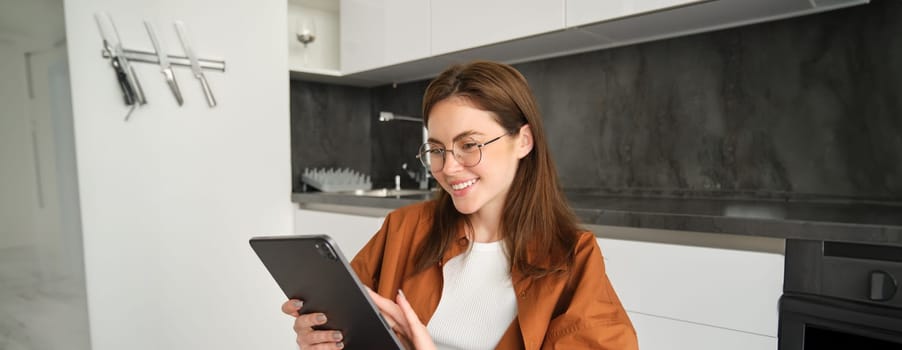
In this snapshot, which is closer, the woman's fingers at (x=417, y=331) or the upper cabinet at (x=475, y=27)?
the woman's fingers at (x=417, y=331)

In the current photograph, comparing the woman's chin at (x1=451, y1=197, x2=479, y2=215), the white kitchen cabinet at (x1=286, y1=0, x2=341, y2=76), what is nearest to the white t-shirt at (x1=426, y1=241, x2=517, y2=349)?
the woman's chin at (x1=451, y1=197, x2=479, y2=215)

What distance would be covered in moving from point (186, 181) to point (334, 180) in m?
0.76

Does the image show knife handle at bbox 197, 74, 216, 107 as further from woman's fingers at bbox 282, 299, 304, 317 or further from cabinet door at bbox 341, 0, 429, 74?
woman's fingers at bbox 282, 299, 304, 317

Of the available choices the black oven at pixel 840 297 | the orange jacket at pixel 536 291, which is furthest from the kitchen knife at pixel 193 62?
the black oven at pixel 840 297

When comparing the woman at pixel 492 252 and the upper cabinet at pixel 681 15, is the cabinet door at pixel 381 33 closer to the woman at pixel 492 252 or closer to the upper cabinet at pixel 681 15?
the upper cabinet at pixel 681 15

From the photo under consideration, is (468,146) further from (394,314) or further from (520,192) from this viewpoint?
(394,314)

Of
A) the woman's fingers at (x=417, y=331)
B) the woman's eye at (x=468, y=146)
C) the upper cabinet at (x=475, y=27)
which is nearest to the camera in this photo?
the woman's fingers at (x=417, y=331)

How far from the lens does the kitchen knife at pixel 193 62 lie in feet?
6.26

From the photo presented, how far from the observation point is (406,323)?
82cm

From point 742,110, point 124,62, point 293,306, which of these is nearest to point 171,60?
point 124,62

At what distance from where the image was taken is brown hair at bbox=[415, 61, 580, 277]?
3.03 feet

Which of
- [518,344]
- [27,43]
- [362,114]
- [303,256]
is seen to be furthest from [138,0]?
[518,344]

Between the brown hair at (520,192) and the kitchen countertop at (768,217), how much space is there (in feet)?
1.20

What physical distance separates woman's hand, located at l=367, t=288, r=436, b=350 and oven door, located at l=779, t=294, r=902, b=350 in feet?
2.67
